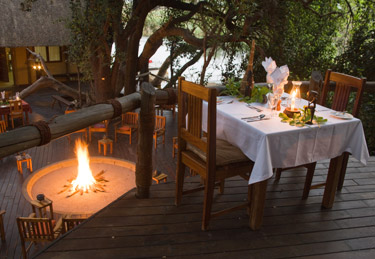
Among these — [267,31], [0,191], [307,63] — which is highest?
[267,31]

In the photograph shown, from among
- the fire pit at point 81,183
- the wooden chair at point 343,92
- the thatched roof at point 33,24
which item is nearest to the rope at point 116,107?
the wooden chair at point 343,92

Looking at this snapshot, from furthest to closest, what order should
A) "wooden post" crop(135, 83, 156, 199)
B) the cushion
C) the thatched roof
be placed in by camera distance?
the thatched roof < "wooden post" crop(135, 83, 156, 199) < the cushion

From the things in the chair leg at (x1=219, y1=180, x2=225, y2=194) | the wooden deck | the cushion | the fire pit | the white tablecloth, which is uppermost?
the white tablecloth

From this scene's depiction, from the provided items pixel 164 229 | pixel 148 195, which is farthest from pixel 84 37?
pixel 164 229

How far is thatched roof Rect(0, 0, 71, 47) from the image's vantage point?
38.7 ft

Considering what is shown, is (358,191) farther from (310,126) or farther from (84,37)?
(84,37)

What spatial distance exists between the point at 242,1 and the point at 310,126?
207 inches

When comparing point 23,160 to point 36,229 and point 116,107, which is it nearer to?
point 36,229

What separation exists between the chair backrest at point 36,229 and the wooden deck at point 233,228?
1365 mm

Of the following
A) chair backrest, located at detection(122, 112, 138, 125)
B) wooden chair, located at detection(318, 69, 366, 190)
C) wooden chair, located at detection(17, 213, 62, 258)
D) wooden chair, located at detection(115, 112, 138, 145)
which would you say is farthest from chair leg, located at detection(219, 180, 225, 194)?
chair backrest, located at detection(122, 112, 138, 125)

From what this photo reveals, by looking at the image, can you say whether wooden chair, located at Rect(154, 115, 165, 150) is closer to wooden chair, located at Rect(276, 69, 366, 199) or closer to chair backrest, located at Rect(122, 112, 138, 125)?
chair backrest, located at Rect(122, 112, 138, 125)

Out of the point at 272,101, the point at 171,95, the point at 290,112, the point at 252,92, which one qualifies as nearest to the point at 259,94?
the point at 252,92

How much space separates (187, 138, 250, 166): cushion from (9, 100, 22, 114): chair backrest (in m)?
7.54

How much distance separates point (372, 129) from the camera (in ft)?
22.4
